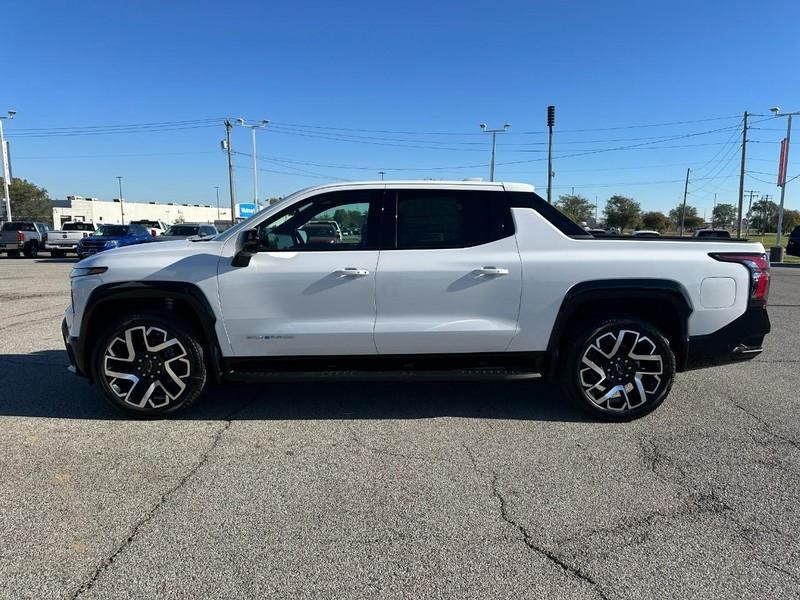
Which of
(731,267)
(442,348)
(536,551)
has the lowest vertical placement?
(536,551)

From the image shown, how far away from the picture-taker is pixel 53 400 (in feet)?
16.0

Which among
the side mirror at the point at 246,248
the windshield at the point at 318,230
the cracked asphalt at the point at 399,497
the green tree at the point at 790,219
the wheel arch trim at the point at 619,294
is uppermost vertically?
the green tree at the point at 790,219

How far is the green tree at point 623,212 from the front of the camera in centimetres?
8481

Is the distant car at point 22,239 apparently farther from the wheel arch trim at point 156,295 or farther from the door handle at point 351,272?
the door handle at point 351,272

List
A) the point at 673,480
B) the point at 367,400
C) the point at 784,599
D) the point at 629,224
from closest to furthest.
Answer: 1. the point at 784,599
2. the point at 673,480
3. the point at 367,400
4. the point at 629,224

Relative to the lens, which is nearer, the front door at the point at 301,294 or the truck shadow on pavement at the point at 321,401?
the front door at the point at 301,294

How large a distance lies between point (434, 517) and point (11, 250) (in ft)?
96.9

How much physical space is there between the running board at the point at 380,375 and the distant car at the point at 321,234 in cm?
102

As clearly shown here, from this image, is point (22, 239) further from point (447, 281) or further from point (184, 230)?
point (447, 281)

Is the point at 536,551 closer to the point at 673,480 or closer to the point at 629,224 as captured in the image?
the point at 673,480

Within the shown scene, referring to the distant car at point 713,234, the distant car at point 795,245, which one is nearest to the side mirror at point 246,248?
the distant car at point 713,234

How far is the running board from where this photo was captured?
Answer: 169 inches

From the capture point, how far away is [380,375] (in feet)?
14.2

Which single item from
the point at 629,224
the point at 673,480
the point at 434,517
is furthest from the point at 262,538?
the point at 629,224
